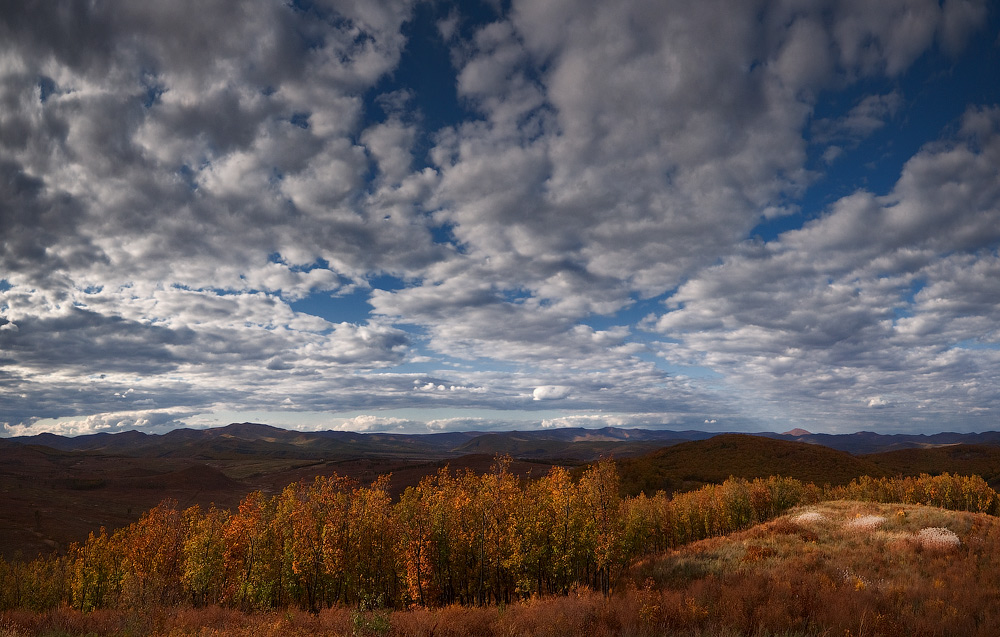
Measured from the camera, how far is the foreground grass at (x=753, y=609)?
1695cm

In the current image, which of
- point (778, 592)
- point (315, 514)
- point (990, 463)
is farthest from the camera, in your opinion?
point (990, 463)

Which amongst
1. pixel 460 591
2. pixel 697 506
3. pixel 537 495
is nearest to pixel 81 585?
pixel 460 591

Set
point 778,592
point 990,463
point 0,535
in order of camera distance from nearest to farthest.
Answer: point 778,592, point 0,535, point 990,463

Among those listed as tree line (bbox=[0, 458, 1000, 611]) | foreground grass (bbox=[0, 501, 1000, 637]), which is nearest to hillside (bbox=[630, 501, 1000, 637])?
foreground grass (bbox=[0, 501, 1000, 637])

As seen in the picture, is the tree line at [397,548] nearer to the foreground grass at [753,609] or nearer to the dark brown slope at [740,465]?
the foreground grass at [753,609]

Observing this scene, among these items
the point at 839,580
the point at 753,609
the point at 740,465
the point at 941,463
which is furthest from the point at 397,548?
the point at 941,463

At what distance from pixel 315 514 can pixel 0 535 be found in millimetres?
172453

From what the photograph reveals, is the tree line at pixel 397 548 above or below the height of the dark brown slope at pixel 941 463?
above

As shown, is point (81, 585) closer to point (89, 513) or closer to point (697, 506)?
point (697, 506)

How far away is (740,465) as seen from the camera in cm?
16375

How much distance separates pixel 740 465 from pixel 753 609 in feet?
556

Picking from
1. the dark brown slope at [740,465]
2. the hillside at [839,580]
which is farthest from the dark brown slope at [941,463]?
the hillside at [839,580]

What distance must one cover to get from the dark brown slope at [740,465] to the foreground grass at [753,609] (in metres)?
115

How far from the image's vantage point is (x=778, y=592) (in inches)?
800
